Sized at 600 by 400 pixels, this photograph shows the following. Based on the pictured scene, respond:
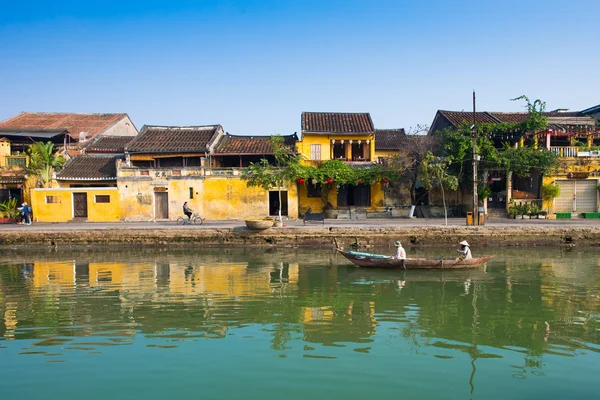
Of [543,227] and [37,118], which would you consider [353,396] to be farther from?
[37,118]

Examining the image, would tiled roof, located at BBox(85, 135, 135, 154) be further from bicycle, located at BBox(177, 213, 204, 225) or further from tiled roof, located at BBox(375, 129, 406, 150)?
tiled roof, located at BBox(375, 129, 406, 150)

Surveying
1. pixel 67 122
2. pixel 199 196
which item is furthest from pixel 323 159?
pixel 67 122

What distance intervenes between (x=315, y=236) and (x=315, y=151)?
775 cm

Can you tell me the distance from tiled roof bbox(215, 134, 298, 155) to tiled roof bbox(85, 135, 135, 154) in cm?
688

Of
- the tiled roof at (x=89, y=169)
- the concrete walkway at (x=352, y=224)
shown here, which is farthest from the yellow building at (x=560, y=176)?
the tiled roof at (x=89, y=169)

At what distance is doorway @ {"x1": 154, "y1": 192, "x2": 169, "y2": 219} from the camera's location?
24.6 meters

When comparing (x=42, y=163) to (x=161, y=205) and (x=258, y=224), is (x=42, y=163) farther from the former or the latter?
(x=258, y=224)

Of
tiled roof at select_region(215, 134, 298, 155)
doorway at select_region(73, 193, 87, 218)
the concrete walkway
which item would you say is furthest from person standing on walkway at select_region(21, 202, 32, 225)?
tiled roof at select_region(215, 134, 298, 155)

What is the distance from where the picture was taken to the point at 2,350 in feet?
26.5

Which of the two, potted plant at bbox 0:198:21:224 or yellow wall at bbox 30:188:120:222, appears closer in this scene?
potted plant at bbox 0:198:21:224

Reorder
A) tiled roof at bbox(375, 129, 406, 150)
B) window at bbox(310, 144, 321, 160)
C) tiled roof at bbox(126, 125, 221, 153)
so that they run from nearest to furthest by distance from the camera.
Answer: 1. tiled roof at bbox(126, 125, 221, 153)
2. window at bbox(310, 144, 321, 160)
3. tiled roof at bbox(375, 129, 406, 150)

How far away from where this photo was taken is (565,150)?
942 inches

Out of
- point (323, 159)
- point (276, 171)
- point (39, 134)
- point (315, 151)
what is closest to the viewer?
point (276, 171)

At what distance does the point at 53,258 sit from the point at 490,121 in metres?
23.3
